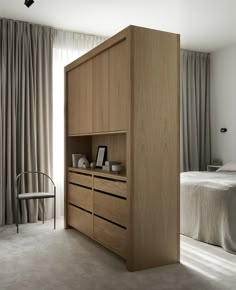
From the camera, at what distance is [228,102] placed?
19.2ft

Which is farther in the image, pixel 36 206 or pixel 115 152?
pixel 36 206

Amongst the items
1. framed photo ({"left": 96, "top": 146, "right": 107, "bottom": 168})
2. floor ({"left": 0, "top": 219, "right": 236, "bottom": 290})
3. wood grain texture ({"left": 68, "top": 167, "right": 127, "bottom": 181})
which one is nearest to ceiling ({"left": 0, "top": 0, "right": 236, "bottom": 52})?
framed photo ({"left": 96, "top": 146, "right": 107, "bottom": 168})

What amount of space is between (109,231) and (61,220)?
1602mm

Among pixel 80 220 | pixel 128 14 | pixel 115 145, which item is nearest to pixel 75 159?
pixel 115 145

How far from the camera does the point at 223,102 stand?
595 cm

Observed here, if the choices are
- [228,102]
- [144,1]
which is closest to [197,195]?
[144,1]

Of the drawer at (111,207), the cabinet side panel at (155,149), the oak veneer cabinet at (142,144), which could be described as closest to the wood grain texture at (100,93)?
the oak veneer cabinet at (142,144)

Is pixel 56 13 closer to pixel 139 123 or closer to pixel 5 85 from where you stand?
pixel 5 85

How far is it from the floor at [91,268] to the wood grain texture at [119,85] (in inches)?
48.3

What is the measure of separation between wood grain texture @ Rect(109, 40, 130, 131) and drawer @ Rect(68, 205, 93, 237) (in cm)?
112

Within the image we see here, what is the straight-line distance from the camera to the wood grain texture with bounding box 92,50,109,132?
3.31 meters

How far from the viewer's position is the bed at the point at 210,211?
130 inches

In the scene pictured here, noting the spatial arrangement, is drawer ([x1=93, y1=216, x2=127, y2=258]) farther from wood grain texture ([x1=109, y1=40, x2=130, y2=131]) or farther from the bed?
the bed

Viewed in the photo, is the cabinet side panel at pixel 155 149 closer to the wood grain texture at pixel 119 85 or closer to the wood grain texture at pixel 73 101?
the wood grain texture at pixel 119 85
